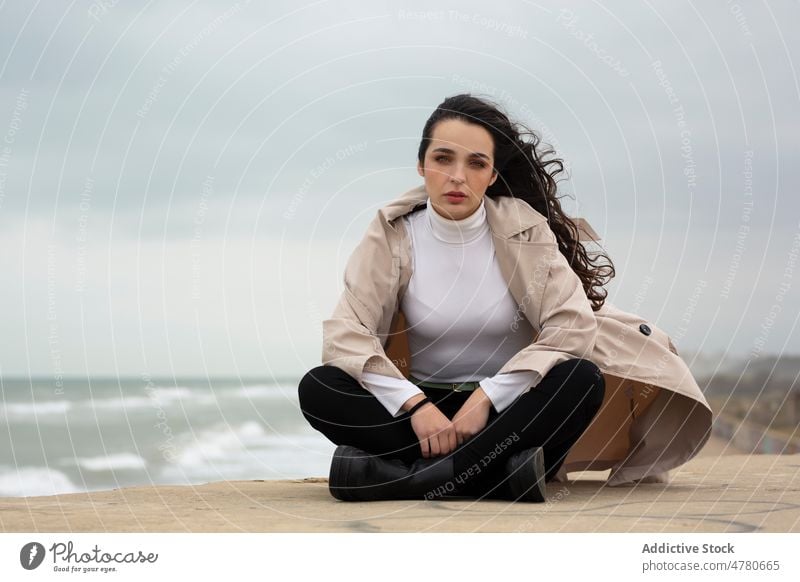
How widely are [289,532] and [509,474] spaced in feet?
3.29

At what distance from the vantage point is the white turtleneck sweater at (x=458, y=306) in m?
4.03

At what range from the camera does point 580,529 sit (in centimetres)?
313

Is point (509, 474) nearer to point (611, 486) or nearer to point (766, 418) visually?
point (611, 486)

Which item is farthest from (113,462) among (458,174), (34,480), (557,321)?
(557,321)

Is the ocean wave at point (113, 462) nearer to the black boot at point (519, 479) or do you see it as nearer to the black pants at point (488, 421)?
the black pants at point (488, 421)

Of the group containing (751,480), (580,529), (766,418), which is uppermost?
(580,529)

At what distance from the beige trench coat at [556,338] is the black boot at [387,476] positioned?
0.30 metres

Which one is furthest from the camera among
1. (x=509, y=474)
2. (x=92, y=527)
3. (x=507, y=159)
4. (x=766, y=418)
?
(x=766, y=418)

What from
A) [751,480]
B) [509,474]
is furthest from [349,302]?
[751,480]

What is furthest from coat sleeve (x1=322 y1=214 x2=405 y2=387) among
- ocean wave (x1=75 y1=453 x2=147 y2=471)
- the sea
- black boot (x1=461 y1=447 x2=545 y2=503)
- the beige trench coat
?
ocean wave (x1=75 y1=453 x2=147 y2=471)

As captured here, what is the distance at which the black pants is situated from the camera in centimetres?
373

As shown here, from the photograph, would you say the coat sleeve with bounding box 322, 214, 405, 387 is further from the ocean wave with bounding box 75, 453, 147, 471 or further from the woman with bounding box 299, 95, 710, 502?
the ocean wave with bounding box 75, 453, 147, 471

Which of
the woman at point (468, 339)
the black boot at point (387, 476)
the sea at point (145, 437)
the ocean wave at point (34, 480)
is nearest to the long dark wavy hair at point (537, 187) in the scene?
the woman at point (468, 339)

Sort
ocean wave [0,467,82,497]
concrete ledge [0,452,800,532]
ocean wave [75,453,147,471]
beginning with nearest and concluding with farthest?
1. concrete ledge [0,452,800,532]
2. ocean wave [0,467,82,497]
3. ocean wave [75,453,147,471]
